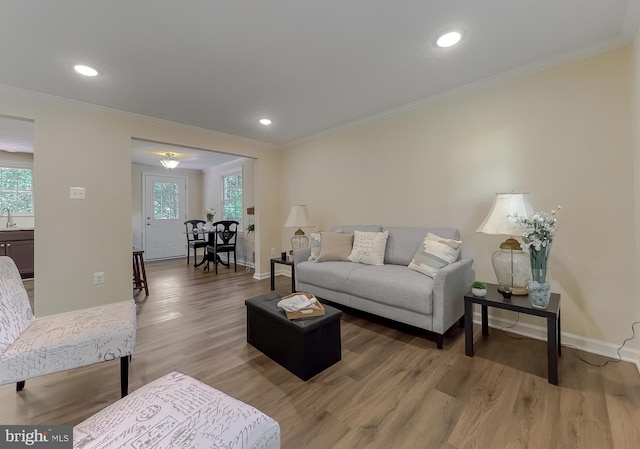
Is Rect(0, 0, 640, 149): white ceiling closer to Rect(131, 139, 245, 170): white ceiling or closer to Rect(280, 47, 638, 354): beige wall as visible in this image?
Rect(280, 47, 638, 354): beige wall

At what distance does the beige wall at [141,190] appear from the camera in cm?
652

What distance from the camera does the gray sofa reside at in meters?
2.19

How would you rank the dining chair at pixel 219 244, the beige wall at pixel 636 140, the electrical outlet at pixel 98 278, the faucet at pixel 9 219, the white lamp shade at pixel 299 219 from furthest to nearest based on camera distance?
the dining chair at pixel 219 244, the faucet at pixel 9 219, the white lamp shade at pixel 299 219, the electrical outlet at pixel 98 278, the beige wall at pixel 636 140

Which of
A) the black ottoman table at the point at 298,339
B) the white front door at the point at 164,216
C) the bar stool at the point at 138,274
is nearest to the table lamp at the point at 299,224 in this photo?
the black ottoman table at the point at 298,339

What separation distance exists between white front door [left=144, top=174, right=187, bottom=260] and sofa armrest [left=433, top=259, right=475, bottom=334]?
6.79m

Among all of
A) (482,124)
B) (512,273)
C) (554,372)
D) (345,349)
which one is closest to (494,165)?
(482,124)

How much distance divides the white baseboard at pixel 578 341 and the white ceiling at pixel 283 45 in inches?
89.7

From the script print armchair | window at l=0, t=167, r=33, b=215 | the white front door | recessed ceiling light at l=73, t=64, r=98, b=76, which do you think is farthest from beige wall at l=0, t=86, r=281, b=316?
the white front door

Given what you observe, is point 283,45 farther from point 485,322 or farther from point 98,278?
point 98,278

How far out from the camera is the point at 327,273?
9.66 feet

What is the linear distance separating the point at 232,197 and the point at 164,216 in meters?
1.98

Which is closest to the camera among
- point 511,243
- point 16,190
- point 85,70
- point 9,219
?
point 511,243

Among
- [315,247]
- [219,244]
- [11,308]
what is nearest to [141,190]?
[219,244]

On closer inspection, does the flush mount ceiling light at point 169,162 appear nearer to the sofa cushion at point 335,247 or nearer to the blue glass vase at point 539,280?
the sofa cushion at point 335,247
